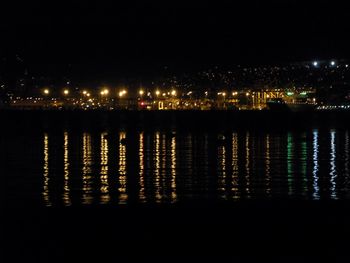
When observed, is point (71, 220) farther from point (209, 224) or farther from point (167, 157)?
point (167, 157)

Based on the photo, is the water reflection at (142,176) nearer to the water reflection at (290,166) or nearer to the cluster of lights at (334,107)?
the water reflection at (290,166)

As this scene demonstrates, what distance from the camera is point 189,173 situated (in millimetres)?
22422

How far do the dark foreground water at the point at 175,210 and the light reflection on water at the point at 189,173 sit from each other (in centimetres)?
4

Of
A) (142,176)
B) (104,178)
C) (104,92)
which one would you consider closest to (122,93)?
(104,92)

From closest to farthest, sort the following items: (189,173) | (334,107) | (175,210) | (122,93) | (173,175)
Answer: (175,210) < (173,175) < (189,173) < (334,107) < (122,93)

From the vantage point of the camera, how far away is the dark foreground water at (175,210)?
11141mm

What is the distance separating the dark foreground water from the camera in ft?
36.6

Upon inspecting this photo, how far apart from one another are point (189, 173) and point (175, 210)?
7861 millimetres

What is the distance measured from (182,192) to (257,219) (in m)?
4.18

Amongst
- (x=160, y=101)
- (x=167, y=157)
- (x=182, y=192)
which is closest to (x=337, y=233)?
(x=182, y=192)

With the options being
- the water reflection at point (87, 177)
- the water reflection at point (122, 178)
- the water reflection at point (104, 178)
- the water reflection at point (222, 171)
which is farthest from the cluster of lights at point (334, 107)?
the water reflection at point (104, 178)

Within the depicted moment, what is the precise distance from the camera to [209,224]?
1304 centimetres

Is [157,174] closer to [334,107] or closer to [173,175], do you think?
[173,175]

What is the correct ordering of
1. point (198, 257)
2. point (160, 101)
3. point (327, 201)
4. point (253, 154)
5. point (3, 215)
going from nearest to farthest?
point (198, 257)
point (3, 215)
point (327, 201)
point (253, 154)
point (160, 101)
